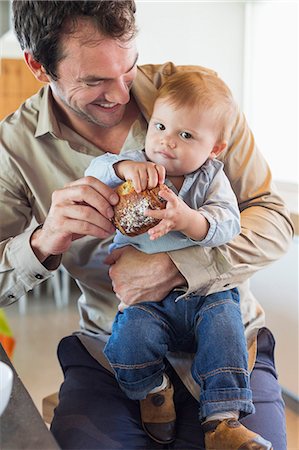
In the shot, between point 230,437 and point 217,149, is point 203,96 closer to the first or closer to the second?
point 217,149

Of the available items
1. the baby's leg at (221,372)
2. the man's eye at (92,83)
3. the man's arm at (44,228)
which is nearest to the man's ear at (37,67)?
the man's eye at (92,83)

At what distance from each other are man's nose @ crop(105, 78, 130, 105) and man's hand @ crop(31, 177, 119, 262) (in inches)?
8.7

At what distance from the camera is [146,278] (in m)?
1.19

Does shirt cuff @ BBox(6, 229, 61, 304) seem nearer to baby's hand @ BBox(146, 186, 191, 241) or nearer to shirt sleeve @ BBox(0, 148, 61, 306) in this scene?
shirt sleeve @ BBox(0, 148, 61, 306)

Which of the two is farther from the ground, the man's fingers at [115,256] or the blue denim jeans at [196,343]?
the man's fingers at [115,256]

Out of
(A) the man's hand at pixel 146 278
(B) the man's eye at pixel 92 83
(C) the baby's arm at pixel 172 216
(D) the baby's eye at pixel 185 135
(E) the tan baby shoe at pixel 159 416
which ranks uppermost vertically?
(B) the man's eye at pixel 92 83

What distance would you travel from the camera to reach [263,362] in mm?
1342

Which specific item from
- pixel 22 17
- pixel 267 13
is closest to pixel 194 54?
pixel 267 13

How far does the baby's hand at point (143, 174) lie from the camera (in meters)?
1.03

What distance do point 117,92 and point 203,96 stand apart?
0.58ft

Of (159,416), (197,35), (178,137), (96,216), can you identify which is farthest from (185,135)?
(197,35)

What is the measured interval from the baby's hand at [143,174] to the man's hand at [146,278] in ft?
0.66

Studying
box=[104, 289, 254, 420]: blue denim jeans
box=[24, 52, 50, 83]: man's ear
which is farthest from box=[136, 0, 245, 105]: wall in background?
box=[104, 289, 254, 420]: blue denim jeans

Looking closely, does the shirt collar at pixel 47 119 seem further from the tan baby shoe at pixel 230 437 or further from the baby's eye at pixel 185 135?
the tan baby shoe at pixel 230 437
